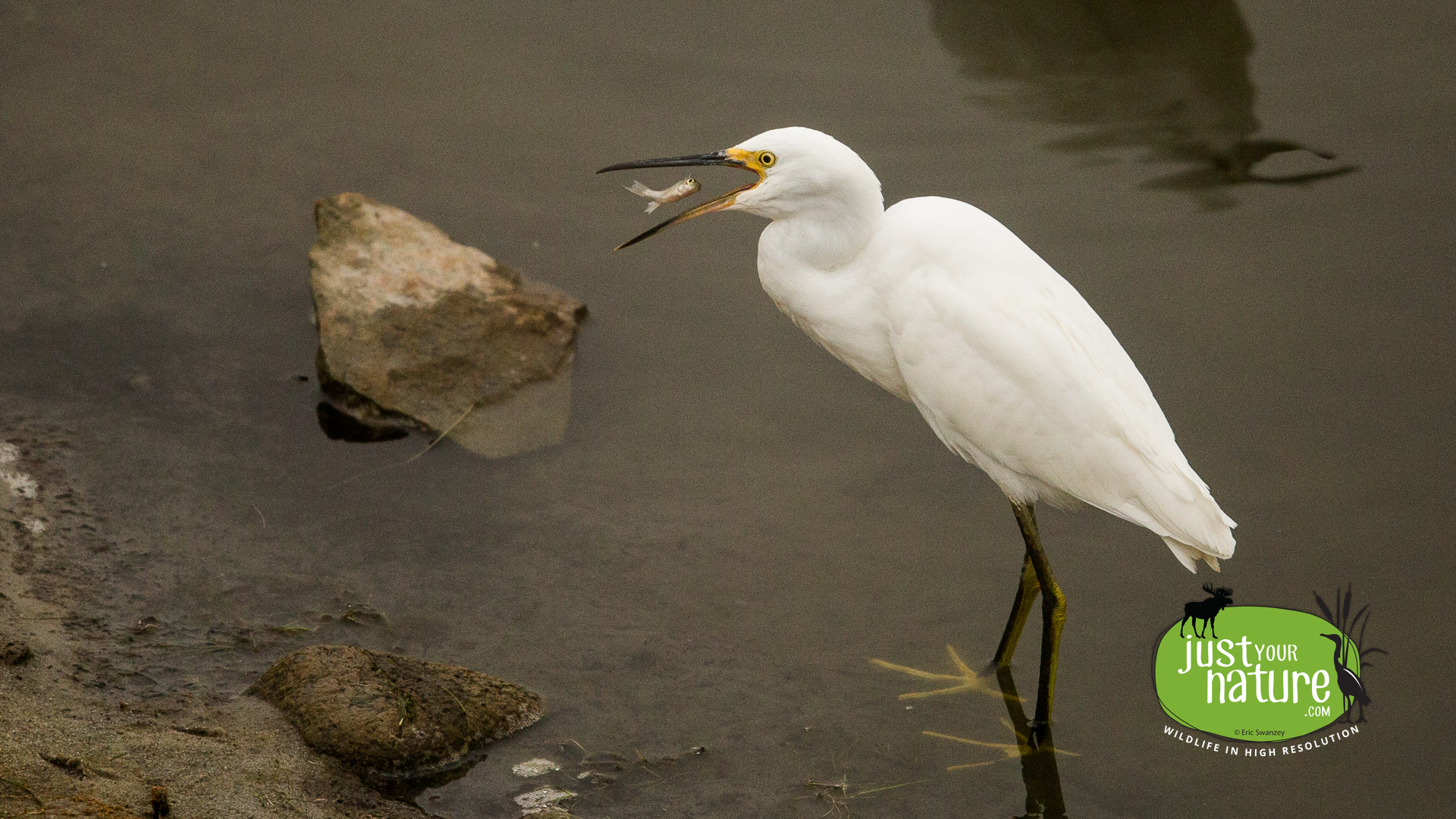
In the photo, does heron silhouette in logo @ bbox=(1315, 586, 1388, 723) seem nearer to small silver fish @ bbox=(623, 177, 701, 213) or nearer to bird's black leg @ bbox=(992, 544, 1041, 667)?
bird's black leg @ bbox=(992, 544, 1041, 667)

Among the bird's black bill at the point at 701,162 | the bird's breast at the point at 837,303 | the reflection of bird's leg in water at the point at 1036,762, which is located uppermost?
the bird's black bill at the point at 701,162

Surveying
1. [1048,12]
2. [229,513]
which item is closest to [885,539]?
[229,513]

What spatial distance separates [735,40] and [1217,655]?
173 inches

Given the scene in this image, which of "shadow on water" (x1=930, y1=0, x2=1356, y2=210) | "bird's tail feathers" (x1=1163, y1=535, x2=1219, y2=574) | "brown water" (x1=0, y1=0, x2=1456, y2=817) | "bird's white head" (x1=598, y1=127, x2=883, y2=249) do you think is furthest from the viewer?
"shadow on water" (x1=930, y1=0, x2=1356, y2=210)

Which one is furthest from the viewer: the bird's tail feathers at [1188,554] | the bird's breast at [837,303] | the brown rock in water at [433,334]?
the brown rock in water at [433,334]

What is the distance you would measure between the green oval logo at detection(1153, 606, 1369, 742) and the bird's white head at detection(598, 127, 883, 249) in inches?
Answer: 77.8

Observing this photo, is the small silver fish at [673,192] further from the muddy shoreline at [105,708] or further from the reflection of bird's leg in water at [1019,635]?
the muddy shoreline at [105,708]

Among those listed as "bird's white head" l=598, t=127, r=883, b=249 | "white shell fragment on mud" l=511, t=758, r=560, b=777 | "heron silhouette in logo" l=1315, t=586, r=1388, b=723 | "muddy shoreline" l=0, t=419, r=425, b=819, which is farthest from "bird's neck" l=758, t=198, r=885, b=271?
"heron silhouette in logo" l=1315, t=586, r=1388, b=723

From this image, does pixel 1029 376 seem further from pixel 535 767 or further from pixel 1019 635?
pixel 535 767

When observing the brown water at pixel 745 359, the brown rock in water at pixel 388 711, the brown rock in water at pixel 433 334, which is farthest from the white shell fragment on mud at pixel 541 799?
the brown rock in water at pixel 433 334

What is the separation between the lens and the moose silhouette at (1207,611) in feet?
13.9

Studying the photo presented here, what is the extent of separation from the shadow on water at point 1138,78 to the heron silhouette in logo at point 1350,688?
110 inches
